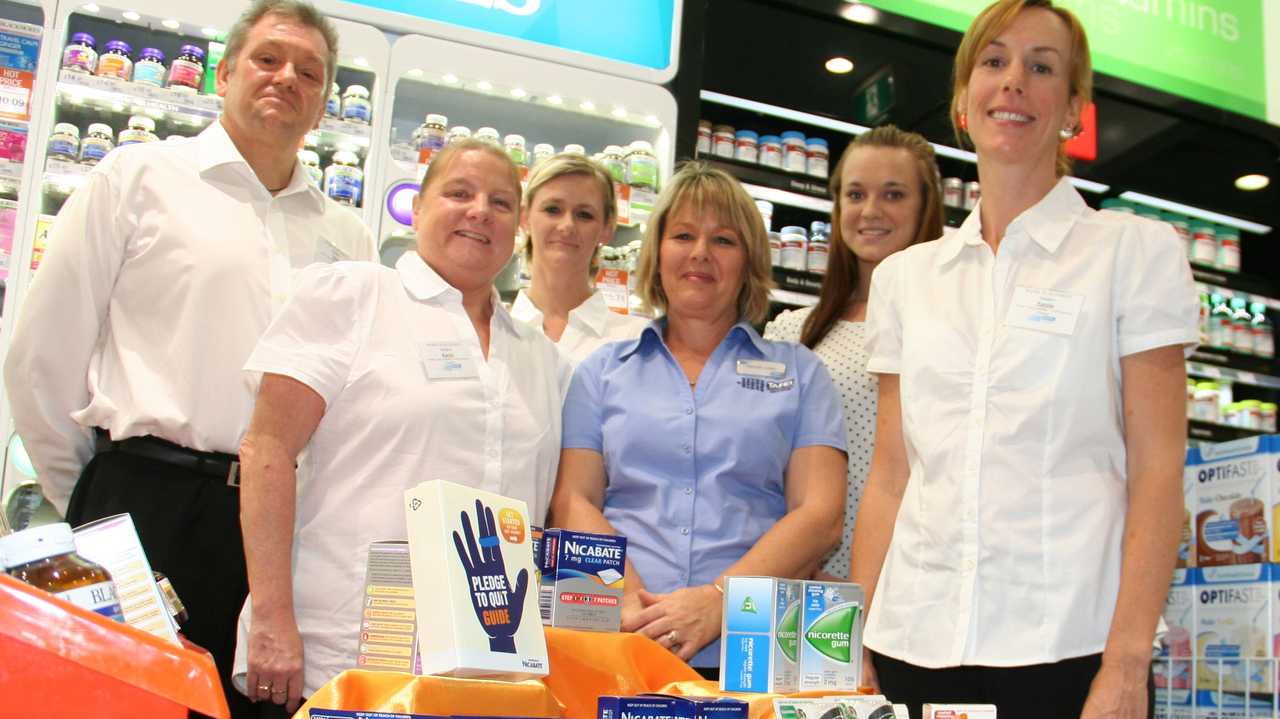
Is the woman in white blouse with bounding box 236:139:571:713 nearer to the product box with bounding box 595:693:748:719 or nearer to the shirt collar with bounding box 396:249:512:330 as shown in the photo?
the shirt collar with bounding box 396:249:512:330

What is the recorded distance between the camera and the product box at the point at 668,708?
1.34 meters

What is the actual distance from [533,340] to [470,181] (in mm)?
365

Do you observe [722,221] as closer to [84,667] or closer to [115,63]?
[84,667]

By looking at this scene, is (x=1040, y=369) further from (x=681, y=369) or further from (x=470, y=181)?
(x=470, y=181)

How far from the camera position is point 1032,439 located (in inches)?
75.0

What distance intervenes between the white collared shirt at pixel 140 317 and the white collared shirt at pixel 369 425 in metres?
0.34

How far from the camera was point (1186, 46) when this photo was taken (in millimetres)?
6043

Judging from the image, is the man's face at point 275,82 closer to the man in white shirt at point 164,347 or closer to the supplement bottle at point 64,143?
the man in white shirt at point 164,347

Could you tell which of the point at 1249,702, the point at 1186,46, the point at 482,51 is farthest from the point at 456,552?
the point at 1186,46

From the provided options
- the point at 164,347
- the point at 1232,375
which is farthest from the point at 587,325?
the point at 1232,375

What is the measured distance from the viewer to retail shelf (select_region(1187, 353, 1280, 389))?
6051 millimetres

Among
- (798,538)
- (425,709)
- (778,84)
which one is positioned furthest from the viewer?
(778,84)

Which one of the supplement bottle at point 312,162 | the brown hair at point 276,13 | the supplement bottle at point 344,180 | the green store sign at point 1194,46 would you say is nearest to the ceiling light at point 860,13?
the green store sign at point 1194,46

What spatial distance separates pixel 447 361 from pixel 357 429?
0.70ft
